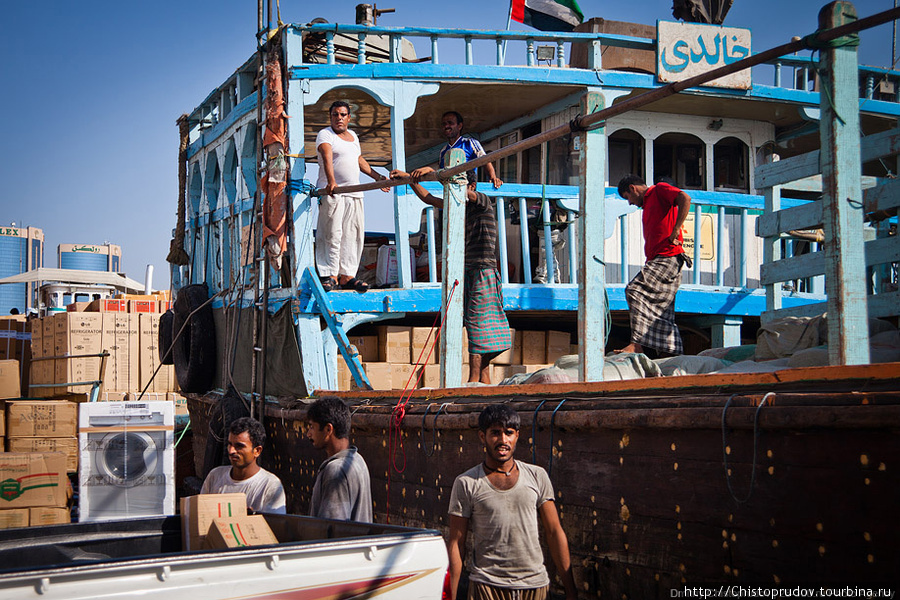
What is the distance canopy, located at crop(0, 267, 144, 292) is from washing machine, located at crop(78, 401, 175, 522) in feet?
49.2

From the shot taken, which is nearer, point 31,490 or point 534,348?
point 534,348

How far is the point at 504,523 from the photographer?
3.69 m

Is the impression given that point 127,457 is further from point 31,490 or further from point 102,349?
point 102,349

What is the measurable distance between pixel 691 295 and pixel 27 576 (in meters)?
6.93

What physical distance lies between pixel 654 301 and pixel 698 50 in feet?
12.2

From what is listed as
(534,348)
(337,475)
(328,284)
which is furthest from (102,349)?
(337,475)

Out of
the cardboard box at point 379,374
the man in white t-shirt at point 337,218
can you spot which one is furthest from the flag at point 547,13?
the cardboard box at point 379,374

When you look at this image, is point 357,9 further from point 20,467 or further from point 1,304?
point 1,304

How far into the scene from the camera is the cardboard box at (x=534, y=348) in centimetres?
847

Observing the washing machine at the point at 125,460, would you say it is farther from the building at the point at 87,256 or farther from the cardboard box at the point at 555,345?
the building at the point at 87,256

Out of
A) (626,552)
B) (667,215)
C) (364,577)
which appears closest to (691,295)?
(667,215)

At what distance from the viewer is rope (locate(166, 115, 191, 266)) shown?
12.8 m

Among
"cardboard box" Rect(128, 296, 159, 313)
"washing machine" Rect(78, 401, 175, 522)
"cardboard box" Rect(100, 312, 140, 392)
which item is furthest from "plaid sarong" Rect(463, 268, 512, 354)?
"cardboard box" Rect(128, 296, 159, 313)

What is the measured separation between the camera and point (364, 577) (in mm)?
3033
